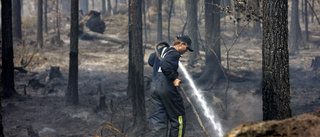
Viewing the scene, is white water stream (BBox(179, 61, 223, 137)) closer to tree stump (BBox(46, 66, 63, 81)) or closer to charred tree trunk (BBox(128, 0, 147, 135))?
charred tree trunk (BBox(128, 0, 147, 135))

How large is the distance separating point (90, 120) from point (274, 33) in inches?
229

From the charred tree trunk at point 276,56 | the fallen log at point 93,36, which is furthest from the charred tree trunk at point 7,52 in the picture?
the fallen log at point 93,36

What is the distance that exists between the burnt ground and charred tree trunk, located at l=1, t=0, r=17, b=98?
1.53 feet

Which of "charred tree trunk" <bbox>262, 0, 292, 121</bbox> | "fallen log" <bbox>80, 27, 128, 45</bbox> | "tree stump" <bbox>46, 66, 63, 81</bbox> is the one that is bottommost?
"tree stump" <bbox>46, 66, 63, 81</bbox>

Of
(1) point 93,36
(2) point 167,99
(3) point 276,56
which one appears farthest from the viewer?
(1) point 93,36

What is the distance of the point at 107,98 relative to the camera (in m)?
10.3

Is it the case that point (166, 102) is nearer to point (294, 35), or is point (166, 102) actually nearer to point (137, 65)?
point (137, 65)

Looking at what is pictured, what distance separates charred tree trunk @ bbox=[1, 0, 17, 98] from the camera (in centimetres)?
941

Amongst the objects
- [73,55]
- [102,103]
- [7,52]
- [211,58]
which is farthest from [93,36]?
[102,103]

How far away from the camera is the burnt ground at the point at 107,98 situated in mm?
7652

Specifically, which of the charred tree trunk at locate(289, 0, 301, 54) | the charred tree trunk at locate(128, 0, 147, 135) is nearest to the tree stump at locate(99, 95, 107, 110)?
the charred tree trunk at locate(128, 0, 147, 135)

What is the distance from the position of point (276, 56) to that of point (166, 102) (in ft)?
6.62

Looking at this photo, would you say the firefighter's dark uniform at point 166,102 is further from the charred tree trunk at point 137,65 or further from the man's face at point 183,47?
the charred tree trunk at point 137,65

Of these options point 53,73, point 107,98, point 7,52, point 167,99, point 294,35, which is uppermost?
point 294,35
